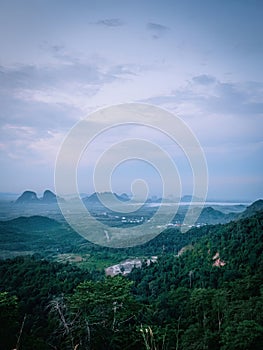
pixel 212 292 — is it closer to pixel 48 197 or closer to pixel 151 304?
pixel 151 304

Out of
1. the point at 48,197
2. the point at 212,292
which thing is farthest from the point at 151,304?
the point at 48,197

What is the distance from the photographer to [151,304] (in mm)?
12945

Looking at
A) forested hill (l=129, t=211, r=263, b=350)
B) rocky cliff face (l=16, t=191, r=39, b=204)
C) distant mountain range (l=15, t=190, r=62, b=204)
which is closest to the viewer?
forested hill (l=129, t=211, r=263, b=350)

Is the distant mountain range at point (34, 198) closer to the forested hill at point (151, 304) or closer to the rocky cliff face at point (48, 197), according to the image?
the rocky cliff face at point (48, 197)

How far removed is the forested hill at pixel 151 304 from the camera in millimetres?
6254

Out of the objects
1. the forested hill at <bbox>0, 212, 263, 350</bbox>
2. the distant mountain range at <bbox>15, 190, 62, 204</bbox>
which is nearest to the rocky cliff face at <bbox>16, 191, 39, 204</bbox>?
the distant mountain range at <bbox>15, 190, 62, 204</bbox>

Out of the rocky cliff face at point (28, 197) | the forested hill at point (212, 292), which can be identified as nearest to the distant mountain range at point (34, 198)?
the rocky cliff face at point (28, 197)

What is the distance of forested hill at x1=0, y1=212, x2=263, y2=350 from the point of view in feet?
20.5

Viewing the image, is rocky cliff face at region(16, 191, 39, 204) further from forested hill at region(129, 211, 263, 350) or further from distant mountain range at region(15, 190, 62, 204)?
forested hill at region(129, 211, 263, 350)

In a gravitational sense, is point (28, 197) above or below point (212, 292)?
above

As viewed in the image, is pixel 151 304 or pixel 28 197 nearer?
pixel 151 304

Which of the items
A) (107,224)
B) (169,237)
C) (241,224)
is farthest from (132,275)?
(107,224)

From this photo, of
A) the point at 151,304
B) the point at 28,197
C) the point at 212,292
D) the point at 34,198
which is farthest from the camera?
the point at 34,198

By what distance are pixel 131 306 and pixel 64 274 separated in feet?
38.0
